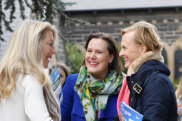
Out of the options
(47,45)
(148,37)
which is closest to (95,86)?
(148,37)

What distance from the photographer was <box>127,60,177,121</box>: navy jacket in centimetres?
230

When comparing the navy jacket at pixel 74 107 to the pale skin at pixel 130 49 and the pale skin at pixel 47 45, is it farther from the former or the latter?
the pale skin at pixel 47 45

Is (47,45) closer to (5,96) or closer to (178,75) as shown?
(5,96)

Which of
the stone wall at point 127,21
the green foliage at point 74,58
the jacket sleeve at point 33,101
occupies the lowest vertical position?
the green foliage at point 74,58

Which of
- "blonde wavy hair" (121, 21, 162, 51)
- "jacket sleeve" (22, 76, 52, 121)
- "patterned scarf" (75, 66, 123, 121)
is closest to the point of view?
"jacket sleeve" (22, 76, 52, 121)

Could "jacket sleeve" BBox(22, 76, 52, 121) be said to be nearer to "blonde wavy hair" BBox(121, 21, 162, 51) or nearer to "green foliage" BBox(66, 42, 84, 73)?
"blonde wavy hair" BBox(121, 21, 162, 51)

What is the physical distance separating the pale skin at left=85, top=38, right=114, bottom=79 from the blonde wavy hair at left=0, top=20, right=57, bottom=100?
0.97m

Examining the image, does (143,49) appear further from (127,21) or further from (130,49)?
(127,21)

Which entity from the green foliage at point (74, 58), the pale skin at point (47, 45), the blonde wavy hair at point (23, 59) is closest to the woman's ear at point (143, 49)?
the pale skin at point (47, 45)

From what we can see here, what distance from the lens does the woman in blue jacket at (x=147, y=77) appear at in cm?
232

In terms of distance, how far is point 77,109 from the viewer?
321 cm

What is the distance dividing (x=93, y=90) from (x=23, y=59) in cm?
114

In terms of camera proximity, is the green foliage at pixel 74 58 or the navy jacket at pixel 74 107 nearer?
the navy jacket at pixel 74 107

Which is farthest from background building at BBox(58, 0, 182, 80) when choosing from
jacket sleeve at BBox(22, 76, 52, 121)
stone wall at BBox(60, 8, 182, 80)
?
jacket sleeve at BBox(22, 76, 52, 121)
